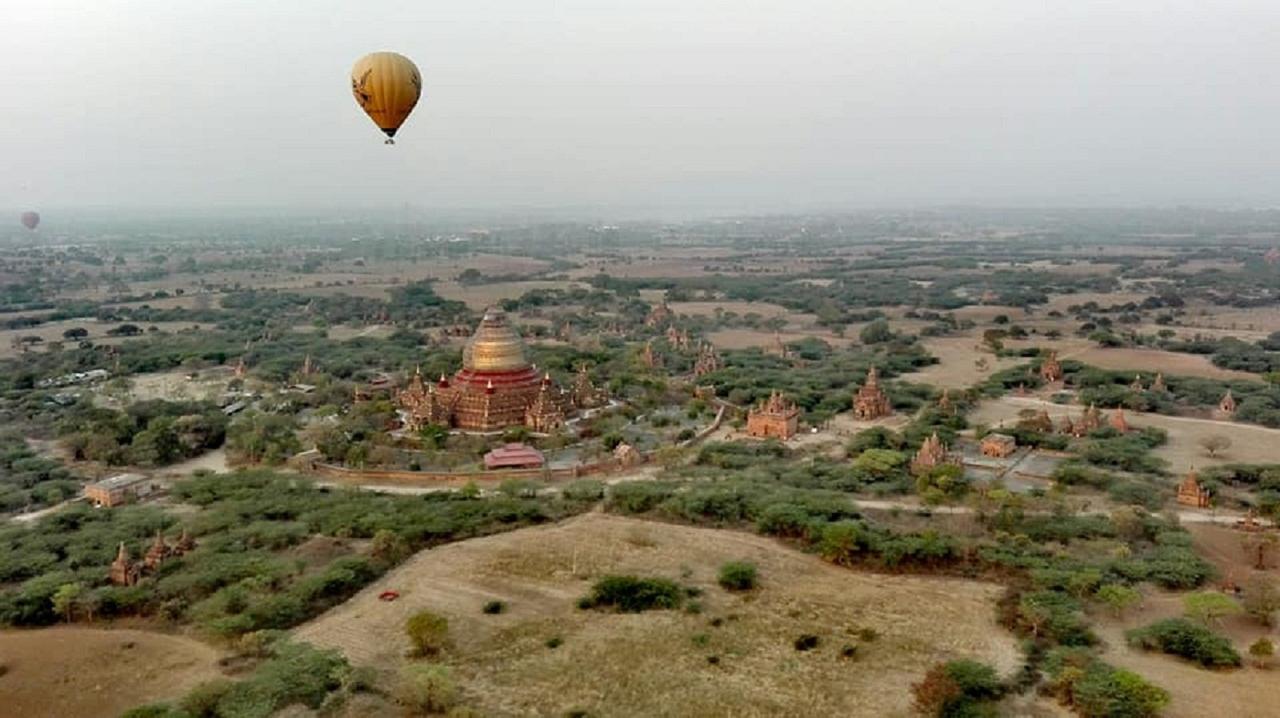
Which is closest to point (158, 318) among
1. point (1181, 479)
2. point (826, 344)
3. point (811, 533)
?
point (826, 344)

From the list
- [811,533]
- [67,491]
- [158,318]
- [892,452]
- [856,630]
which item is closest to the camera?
[856,630]

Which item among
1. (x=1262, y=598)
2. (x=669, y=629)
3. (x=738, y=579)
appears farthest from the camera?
(x=738, y=579)

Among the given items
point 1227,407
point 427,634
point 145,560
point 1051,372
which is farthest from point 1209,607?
point 1051,372

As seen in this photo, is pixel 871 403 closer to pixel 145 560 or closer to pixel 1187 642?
pixel 1187 642

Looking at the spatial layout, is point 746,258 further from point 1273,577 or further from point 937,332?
point 1273,577

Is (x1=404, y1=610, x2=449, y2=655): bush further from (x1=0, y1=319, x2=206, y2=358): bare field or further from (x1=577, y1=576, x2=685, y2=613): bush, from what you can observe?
(x1=0, y1=319, x2=206, y2=358): bare field

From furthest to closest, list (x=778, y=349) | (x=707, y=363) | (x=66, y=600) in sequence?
(x=778, y=349), (x=707, y=363), (x=66, y=600)
